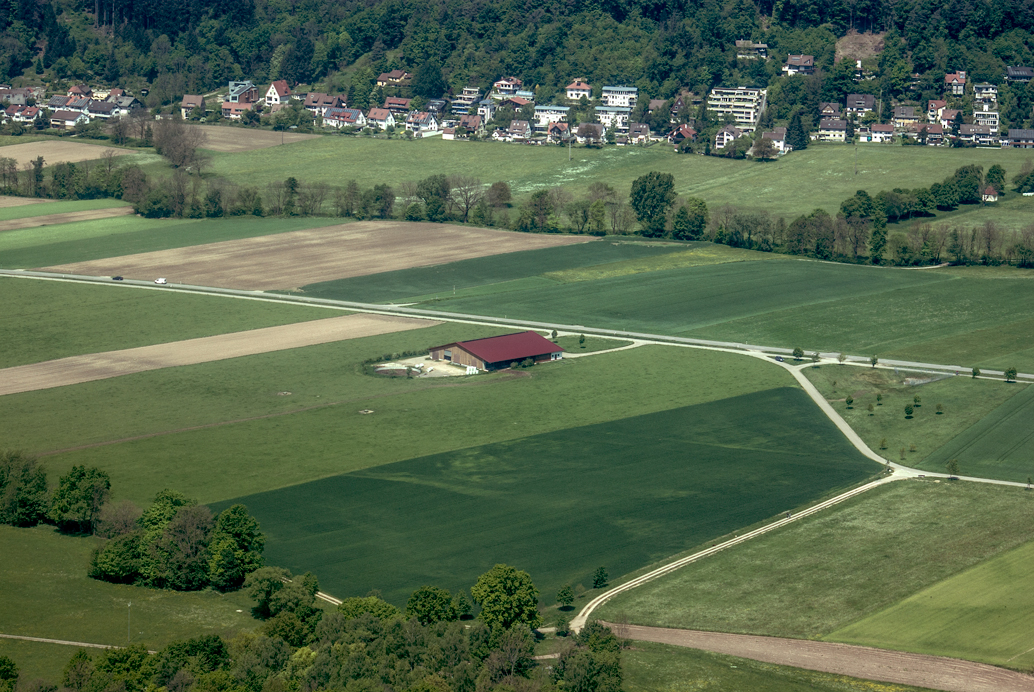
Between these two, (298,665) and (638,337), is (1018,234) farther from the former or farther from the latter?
(298,665)

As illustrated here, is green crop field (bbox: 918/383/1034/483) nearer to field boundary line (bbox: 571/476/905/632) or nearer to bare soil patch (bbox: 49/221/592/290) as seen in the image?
field boundary line (bbox: 571/476/905/632)

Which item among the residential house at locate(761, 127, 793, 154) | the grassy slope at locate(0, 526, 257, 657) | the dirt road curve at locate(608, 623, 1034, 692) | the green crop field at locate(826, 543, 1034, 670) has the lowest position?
the grassy slope at locate(0, 526, 257, 657)

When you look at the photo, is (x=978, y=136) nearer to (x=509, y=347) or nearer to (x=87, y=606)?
Answer: (x=509, y=347)

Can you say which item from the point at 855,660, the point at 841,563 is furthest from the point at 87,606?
the point at 841,563

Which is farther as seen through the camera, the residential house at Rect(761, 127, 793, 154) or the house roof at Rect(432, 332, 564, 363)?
the residential house at Rect(761, 127, 793, 154)

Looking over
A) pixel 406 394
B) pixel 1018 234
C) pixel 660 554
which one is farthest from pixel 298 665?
pixel 1018 234

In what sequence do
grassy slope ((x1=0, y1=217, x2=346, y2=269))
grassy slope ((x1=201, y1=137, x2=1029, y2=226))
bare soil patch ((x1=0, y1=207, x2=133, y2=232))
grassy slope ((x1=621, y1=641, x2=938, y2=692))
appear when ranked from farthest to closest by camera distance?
grassy slope ((x1=201, y1=137, x2=1029, y2=226))
bare soil patch ((x1=0, y1=207, x2=133, y2=232))
grassy slope ((x1=0, y1=217, x2=346, y2=269))
grassy slope ((x1=621, y1=641, x2=938, y2=692))

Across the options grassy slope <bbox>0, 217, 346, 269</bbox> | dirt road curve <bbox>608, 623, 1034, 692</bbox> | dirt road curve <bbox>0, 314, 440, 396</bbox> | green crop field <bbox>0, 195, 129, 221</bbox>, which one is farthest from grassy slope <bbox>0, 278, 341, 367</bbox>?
dirt road curve <bbox>608, 623, 1034, 692</bbox>
